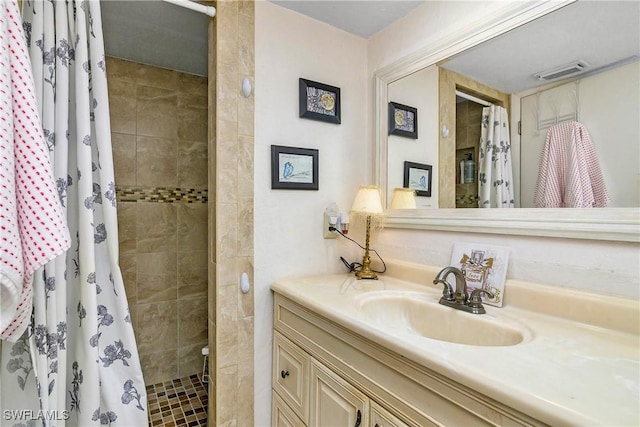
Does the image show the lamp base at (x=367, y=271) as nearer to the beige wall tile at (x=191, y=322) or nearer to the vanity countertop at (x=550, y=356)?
the vanity countertop at (x=550, y=356)

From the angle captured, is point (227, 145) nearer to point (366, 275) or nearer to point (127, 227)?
point (366, 275)

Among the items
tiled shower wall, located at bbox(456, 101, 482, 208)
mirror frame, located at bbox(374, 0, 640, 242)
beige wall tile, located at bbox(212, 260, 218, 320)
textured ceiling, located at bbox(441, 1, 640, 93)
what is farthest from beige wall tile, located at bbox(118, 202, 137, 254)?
textured ceiling, located at bbox(441, 1, 640, 93)

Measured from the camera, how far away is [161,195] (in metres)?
2.09

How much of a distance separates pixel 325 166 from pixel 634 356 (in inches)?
48.6

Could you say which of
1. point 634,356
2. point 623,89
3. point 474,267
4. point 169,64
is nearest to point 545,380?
point 634,356

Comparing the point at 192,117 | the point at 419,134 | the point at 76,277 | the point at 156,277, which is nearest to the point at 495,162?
the point at 419,134

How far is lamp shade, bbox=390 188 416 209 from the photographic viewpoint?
147 centimetres

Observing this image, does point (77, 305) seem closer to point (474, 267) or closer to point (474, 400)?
point (474, 400)

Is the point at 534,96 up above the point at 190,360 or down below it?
above

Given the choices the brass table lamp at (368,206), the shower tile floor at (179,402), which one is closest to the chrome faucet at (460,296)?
the brass table lamp at (368,206)

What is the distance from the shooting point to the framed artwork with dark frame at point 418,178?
1.41m

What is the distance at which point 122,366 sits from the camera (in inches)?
50.5

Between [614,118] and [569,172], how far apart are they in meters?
0.18

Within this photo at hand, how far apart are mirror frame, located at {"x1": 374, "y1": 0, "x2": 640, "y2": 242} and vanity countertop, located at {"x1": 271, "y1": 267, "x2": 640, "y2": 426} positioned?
0.62 feet
